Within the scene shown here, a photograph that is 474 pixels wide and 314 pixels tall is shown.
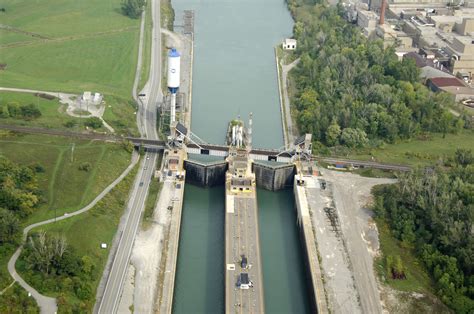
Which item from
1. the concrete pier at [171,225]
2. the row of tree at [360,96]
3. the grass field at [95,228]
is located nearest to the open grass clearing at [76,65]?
the concrete pier at [171,225]

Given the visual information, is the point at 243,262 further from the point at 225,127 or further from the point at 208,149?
the point at 225,127

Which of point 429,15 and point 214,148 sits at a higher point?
point 429,15

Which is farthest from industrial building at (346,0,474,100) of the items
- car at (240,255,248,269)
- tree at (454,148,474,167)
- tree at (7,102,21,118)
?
tree at (7,102,21,118)

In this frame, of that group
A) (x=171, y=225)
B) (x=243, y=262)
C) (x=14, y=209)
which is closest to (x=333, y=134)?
(x=171, y=225)

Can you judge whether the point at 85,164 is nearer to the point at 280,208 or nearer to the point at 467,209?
the point at 280,208

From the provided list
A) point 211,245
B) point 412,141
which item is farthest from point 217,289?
point 412,141

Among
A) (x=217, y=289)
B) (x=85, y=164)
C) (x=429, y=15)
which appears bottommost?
(x=217, y=289)

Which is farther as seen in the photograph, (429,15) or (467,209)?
(429,15)
